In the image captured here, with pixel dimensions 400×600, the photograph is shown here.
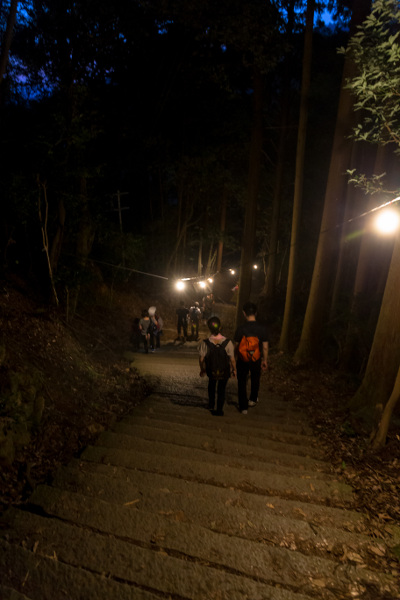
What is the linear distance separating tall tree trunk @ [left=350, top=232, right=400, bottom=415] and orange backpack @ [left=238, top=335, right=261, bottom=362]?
1940 mm

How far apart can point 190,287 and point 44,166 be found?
1969 centimetres

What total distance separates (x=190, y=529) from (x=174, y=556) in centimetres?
27

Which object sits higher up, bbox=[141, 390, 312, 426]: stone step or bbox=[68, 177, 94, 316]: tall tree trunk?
bbox=[68, 177, 94, 316]: tall tree trunk

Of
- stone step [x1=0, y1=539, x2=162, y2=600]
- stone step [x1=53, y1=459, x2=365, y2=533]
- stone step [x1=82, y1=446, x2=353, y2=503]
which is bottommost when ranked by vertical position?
stone step [x1=82, y1=446, x2=353, y2=503]

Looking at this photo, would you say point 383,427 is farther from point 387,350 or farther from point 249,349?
point 249,349

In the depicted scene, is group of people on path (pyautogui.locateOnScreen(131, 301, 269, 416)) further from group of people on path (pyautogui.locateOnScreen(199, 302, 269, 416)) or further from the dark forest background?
the dark forest background

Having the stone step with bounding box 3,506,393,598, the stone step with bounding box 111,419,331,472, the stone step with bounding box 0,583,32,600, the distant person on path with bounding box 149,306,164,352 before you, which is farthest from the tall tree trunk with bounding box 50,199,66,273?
the stone step with bounding box 0,583,32,600

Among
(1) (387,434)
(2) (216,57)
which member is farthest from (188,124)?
(1) (387,434)

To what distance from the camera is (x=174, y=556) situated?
2.72 m

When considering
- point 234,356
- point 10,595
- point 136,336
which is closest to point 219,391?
point 234,356

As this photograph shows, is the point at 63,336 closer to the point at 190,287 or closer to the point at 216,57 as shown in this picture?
the point at 216,57

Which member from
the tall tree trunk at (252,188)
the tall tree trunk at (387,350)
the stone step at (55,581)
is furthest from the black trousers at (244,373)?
the tall tree trunk at (252,188)

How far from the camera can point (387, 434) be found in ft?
16.4

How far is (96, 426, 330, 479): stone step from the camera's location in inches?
166
